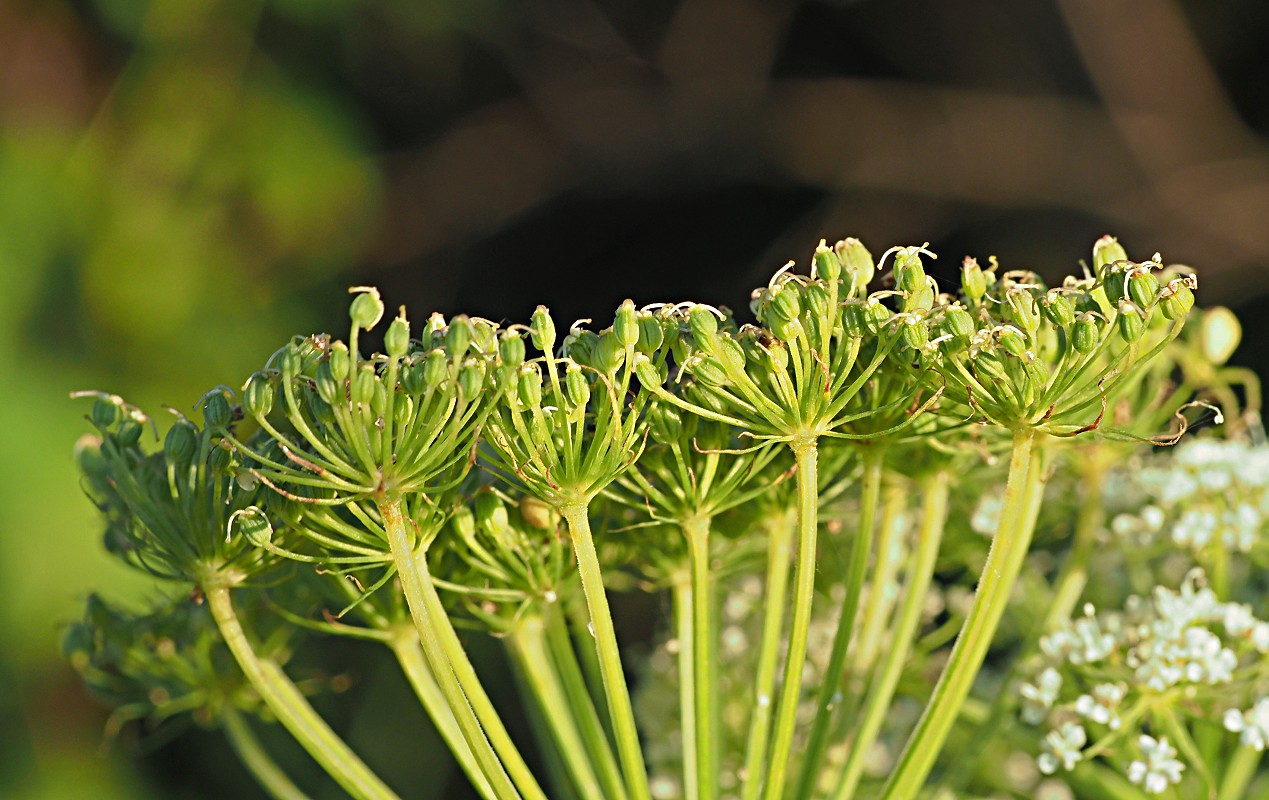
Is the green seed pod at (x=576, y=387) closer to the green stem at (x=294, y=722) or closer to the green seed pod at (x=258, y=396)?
the green seed pod at (x=258, y=396)

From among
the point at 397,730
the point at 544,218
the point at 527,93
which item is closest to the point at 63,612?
the point at 397,730

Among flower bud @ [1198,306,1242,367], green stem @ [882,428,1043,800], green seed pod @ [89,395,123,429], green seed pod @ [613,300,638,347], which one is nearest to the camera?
green seed pod @ [613,300,638,347]

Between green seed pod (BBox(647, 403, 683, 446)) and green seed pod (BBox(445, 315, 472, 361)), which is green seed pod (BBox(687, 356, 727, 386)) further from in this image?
green seed pod (BBox(445, 315, 472, 361))

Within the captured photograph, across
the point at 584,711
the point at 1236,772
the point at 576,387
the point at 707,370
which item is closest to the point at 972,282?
the point at 707,370

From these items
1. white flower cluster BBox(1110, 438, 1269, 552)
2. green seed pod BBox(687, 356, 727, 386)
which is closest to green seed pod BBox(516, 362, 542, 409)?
green seed pod BBox(687, 356, 727, 386)

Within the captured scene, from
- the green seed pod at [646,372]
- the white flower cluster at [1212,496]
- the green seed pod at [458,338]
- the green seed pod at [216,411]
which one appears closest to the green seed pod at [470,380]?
the green seed pod at [458,338]

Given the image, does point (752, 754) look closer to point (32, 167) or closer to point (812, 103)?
point (32, 167)

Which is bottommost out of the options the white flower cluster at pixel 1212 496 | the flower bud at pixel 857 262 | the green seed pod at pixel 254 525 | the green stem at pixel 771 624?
the green stem at pixel 771 624
